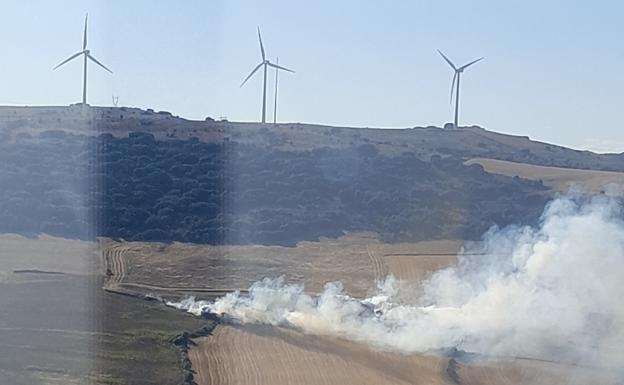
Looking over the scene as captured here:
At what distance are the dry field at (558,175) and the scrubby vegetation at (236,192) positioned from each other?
432 cm

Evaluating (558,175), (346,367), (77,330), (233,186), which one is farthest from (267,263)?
(558,175)

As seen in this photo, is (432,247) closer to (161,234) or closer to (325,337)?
(161,234)

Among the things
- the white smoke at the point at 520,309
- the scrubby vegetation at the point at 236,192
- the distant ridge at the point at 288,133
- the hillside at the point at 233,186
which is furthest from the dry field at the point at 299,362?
the distant ridge at the point at 288,133

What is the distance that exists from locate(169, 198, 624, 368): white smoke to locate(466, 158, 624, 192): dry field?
160 ft

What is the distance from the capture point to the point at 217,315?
47969 mm

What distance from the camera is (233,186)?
93875 mm

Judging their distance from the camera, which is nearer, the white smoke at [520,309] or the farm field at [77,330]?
the farm field at [77,330]

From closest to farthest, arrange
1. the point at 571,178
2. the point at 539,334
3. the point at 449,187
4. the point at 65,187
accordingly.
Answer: the point at 539,334, the point at 65,187, the point at 449,187, the point at 571,178

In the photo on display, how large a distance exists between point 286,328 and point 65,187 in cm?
4467

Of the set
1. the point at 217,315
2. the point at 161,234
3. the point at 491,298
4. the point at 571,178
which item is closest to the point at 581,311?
the point at 491,298

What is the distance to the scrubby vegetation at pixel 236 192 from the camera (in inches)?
3044

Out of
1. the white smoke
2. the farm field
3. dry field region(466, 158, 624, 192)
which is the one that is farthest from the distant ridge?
the white smoke

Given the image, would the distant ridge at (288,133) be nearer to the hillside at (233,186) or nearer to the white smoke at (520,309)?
the hillside at (233,186)

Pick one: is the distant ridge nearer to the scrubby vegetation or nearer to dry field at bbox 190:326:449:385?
the scrubby vegetation
